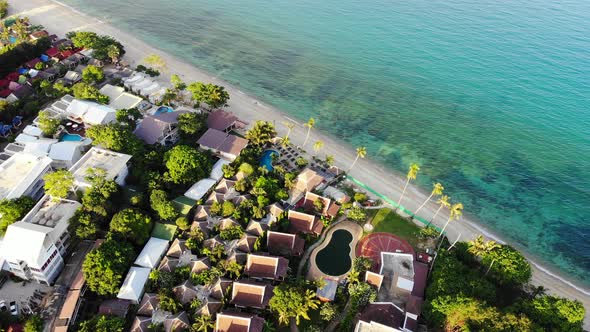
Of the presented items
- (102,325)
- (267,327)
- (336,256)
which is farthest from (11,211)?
(336,256)

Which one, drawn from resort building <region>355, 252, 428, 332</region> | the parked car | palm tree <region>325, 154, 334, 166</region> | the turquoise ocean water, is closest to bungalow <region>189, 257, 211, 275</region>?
resort building <region>355, 252, 428, 332</region>

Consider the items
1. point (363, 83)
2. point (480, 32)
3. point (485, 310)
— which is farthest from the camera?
Answer: point (480, 32)

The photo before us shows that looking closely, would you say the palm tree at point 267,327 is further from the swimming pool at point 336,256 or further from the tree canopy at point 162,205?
the tree canopy at point 162,205

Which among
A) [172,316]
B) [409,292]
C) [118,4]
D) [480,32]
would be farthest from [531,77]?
[118,4]

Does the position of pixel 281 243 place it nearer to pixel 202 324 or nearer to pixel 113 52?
pixel 202 324

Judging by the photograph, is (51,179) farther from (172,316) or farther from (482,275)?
(482,275)

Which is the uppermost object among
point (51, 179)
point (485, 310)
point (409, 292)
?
point (51, 179)
